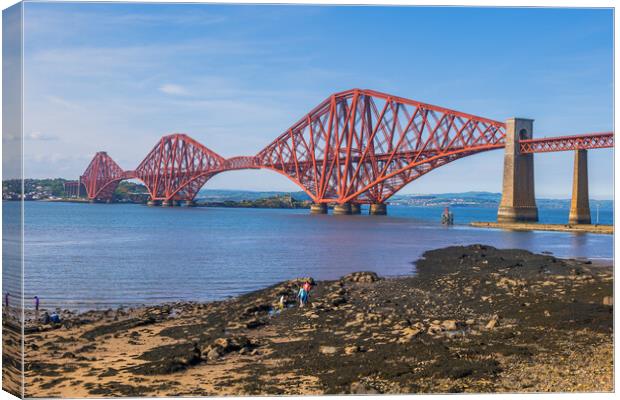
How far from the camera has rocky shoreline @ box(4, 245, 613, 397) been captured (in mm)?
9125

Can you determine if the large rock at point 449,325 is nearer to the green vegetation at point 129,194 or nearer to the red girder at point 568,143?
the red girder at point 568,143

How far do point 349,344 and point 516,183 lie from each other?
49887 millimetres

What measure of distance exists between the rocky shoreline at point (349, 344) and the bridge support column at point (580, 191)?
105ft

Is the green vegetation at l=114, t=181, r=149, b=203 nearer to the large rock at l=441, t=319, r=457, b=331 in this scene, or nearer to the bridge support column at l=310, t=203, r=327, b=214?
the bridge support column at l=310, t=203, r=327, b=214

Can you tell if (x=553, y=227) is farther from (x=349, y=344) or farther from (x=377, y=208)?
(x=349, y=344)

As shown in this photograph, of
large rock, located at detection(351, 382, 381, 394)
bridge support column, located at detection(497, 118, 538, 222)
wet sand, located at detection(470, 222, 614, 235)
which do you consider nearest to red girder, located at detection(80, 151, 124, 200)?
wet sand, located at detection(470, 222, 614, 235)

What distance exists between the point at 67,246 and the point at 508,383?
117ft

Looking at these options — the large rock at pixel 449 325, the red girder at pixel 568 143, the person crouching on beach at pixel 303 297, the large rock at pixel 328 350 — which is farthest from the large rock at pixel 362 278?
the red girder at pixel 568 143

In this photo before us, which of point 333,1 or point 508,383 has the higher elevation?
point 333,1

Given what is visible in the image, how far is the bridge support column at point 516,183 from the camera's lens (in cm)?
5869

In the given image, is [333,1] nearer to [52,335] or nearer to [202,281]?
[52,335]

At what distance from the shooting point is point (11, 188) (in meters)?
8.40

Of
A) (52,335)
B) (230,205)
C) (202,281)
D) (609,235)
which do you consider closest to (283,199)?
(230,205)

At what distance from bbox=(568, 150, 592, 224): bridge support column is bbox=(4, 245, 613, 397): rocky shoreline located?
105 ft
